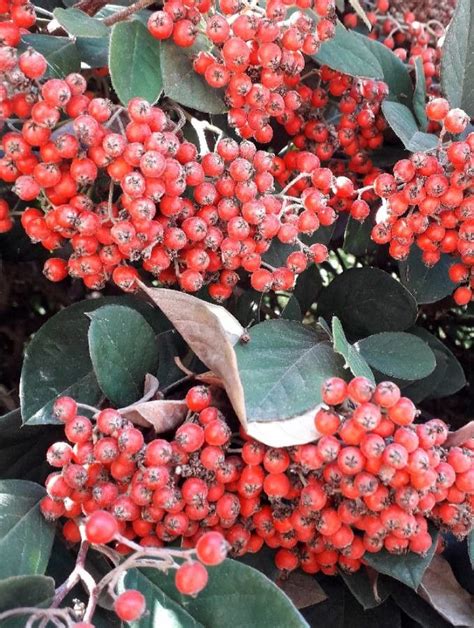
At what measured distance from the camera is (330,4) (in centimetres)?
126

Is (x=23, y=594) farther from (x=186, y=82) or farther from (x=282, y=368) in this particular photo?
(x=186, y=82)

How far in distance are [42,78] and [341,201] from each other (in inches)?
22.6

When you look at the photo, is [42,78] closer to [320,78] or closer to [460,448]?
[320,78]

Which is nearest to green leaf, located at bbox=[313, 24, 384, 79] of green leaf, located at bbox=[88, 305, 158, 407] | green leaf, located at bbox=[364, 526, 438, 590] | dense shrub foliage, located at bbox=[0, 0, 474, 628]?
dense shrub foliage, located at bbox=[0, 0, 474, 628]

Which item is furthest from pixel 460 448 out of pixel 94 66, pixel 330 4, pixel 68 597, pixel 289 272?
pixel 94 66

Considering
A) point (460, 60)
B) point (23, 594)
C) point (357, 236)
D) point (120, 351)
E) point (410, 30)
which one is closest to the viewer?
point (23, 594)

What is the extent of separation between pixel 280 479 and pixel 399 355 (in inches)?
14.9

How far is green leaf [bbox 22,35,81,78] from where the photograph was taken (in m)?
1.23

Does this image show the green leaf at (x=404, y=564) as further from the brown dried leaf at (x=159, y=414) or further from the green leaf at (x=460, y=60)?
the green leaf at (x=460, y=60)

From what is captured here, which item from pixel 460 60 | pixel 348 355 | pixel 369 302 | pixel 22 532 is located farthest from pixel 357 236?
pixel 22 532

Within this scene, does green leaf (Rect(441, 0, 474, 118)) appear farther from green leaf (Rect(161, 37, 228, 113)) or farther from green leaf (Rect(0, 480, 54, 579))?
green leaf (Rect(0, 480, 54, 579))

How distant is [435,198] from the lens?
49.3 inches

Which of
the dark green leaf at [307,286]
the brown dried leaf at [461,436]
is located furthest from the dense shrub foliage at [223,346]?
the dark green leaf at [307,286]

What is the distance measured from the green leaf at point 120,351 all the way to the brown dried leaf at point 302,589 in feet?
1.38
